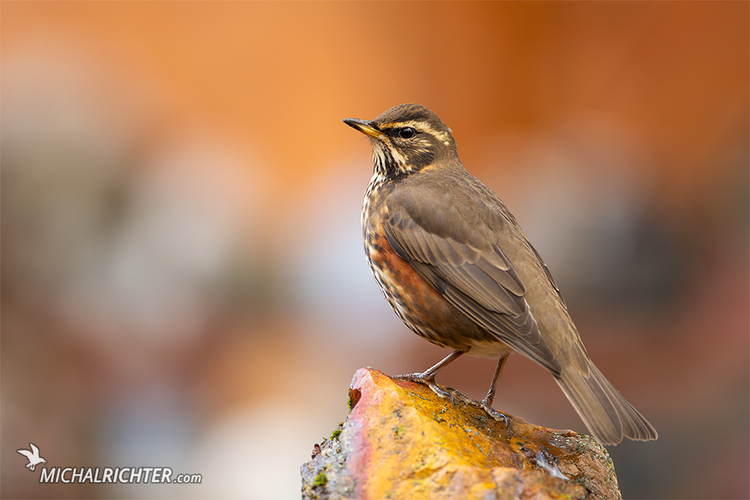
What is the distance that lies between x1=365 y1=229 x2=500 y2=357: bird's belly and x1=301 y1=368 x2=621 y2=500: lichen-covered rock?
1.20 ft

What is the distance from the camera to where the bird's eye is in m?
4.70

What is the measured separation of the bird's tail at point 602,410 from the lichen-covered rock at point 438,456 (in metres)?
0.24

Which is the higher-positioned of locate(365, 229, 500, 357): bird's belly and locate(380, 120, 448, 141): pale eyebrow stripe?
locate(380, 120, 448, 141): pale eyebrow stripe

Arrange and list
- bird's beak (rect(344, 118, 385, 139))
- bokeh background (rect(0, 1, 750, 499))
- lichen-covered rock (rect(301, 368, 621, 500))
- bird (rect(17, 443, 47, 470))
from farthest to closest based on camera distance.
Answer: bokeh background (rect(0, 1, 750, 499)), bird (rect(17, 443, 47, 470)), bird's beak (rect(344, 118, 385, 139)), lichen-covered rock (rect(301, 368, 621, 500))

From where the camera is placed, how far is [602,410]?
11.4 ft

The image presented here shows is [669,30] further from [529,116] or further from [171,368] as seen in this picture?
[171,368]

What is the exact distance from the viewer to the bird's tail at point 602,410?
3357 mm

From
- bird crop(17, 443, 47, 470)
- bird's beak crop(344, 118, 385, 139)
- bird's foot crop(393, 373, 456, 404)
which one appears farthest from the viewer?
bird crop(17, 443, 47, 470)

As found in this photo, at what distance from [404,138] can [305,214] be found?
22.6 feet

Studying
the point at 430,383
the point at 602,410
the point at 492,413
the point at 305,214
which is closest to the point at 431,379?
the point at 430,383

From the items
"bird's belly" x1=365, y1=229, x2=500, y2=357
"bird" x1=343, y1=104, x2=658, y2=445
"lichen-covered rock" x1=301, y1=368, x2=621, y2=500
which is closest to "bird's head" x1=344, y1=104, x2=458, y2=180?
"bird" x1=343, y1=104, x2=658, y2=445

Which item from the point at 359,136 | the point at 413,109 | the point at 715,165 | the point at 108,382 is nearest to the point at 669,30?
the point at 715,165

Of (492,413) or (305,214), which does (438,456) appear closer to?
(492,413)

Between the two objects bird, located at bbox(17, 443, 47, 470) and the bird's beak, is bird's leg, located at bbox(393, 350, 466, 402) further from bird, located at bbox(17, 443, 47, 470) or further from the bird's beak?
bird, located at bbox(17, 443, 47, 470)
